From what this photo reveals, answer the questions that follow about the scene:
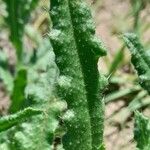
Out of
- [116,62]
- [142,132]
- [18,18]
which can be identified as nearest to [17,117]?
[142,132]

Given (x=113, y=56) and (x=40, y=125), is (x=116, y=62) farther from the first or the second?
(x=40, y=125)

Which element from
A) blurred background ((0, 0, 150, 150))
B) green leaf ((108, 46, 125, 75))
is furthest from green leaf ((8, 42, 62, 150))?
green leaf ((108, 46, 125, 75))

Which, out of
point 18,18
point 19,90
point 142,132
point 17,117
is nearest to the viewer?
point 17,117

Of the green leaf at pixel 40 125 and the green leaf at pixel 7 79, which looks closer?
the green leaf at pixel 40 125

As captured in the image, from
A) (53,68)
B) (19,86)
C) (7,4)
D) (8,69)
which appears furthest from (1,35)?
(53,68)

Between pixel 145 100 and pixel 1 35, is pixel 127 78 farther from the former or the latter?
pixel 1 35

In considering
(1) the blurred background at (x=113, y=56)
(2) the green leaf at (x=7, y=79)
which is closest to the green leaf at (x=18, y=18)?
(1) the blurred background at (x=113, y=56)

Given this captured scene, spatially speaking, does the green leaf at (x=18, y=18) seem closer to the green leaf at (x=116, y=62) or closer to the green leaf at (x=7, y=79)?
the green leaf at (x=7, y=79)
